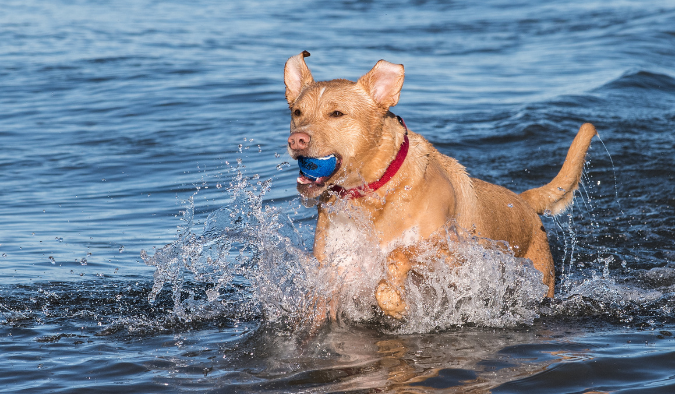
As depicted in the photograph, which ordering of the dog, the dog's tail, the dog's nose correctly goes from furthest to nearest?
1. the dog's tail
2. the dog
3. the dog's nose

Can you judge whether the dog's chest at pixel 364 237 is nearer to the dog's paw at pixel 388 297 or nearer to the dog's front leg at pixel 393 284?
the dog's front leg at pixel 393 284

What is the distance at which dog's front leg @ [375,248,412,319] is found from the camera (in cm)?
537

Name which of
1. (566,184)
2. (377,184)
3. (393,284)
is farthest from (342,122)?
(566,184)

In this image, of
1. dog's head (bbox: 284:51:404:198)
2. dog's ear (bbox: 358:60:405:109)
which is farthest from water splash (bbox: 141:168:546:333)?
dog's ear (bbox: 358:60:405:109)

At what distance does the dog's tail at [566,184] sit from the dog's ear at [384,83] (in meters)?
1.83

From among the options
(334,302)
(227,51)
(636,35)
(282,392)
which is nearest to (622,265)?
(334,302)

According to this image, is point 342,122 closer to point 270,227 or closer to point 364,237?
point 364,237

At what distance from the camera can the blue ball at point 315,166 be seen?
4.99m

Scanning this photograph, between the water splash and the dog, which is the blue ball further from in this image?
the water splash

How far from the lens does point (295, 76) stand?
5727 millimetres

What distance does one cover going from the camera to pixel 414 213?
530cm

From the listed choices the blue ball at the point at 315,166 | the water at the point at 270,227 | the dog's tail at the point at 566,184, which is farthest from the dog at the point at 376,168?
the dog's tail at the point at 566,184

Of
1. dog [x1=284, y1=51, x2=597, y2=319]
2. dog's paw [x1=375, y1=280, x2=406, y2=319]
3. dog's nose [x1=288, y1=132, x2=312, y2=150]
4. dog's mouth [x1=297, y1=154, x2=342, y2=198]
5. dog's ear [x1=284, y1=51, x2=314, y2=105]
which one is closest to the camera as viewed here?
dog's nose [x1=288, y1=132, x2=312, y2=150]

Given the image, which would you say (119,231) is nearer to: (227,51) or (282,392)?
(282,392)
